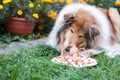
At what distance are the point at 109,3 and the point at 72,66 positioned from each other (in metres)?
3.62

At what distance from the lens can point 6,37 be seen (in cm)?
605

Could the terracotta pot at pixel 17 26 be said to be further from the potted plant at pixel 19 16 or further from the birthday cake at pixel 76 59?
the birthday cake at pixel 76 59

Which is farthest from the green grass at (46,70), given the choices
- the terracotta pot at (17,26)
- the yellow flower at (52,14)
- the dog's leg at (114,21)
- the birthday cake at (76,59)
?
the yellow flower at (52,14)

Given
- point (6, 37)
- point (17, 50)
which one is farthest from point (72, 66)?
point (6, 37)

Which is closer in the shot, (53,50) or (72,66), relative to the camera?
(72,66)

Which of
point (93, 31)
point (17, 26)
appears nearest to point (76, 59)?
point (93, 31)

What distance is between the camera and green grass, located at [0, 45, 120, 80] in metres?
3.95

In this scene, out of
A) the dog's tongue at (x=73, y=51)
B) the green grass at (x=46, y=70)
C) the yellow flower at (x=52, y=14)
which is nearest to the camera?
the green grass at (x=46, y=70)

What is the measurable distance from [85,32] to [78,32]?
0.11 metres

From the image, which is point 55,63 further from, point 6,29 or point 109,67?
point 6,29

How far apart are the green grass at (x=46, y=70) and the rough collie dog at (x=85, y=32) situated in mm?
316

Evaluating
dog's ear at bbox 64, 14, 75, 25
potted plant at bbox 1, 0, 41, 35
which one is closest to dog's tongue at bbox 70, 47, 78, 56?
dog's ear at bbox 64, 14, 75, 25

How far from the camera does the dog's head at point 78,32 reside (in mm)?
4824

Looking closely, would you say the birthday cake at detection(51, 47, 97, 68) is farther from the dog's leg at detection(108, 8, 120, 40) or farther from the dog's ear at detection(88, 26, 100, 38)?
the dog's leg at detection(108, 8, 120, 40)
